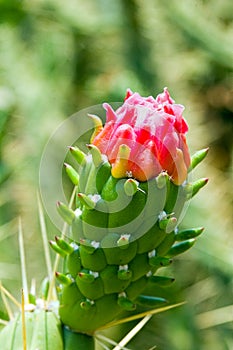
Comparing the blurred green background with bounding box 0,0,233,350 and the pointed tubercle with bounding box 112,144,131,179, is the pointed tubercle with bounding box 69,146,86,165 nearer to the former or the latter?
the pointed tubercle with bounding box 112,144,131,179

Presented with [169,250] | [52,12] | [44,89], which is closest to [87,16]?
[52,12]

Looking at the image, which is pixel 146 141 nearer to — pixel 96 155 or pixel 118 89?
pixel 96 155

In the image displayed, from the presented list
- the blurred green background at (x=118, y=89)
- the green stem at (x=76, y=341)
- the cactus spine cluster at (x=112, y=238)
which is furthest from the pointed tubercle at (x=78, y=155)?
the blurred green background at (x=118, y=89)

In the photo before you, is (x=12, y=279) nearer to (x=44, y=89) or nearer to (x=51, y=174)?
(x=51, y=174)

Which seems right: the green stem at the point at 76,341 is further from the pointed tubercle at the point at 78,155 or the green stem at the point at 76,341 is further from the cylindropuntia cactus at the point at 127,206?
the pointed tubercle at the point at 78,155

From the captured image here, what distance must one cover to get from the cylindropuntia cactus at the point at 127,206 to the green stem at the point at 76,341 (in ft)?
0.09

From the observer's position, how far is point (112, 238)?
686 mm

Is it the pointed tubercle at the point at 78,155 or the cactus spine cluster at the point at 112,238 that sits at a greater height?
the pointed tubercle at the point at 78,155

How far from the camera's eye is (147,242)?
0.69 m

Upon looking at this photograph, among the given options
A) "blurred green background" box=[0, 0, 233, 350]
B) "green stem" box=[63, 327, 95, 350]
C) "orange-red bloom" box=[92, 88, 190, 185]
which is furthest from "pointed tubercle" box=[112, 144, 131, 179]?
"blurred green background" box=[0, 0, 233, 350]

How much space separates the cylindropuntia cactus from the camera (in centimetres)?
65

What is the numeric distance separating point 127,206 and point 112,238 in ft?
0.13

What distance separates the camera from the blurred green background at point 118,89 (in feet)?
4.52

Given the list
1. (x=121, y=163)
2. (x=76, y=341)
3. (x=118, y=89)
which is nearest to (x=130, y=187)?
(x=121, y=163)
